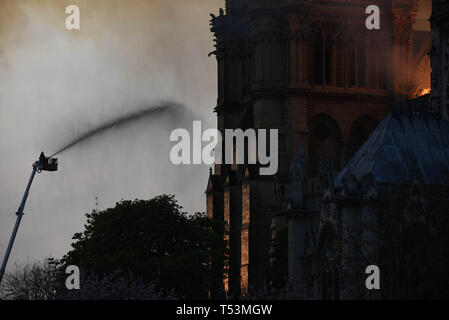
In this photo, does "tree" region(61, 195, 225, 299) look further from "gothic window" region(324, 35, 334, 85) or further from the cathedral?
"gothic window" region(324, 35, 334, 85)

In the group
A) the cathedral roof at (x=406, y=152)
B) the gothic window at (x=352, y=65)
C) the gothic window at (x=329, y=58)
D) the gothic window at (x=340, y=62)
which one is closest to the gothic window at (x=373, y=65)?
the gothic window at (x=352, y=65)

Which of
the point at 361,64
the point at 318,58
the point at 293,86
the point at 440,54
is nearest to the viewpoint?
the point at 440,54

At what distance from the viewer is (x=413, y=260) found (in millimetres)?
68500

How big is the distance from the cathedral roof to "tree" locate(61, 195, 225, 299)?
20.1 meters

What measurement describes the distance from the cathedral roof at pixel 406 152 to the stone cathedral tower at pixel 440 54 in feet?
32.9

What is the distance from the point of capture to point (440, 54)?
90562 millimetres

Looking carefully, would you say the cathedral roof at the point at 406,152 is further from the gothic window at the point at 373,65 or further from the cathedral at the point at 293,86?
the gothic window at the point at 373,65

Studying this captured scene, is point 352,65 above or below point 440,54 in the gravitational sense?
above

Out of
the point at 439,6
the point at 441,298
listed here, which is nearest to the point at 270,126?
the point at 439,6

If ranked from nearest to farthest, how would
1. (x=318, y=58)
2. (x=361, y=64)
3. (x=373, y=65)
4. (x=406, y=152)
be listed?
1. (x=406, y=152)
2. (x=318, y=58)
3. (x=373, y=65)
4. (x=361, y=64)

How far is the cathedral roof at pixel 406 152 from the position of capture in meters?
73.4

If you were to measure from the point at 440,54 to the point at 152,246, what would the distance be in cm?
2484

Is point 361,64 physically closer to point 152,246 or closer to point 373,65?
point 373,65

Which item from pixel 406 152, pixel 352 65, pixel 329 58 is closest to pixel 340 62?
pixel 329 58
